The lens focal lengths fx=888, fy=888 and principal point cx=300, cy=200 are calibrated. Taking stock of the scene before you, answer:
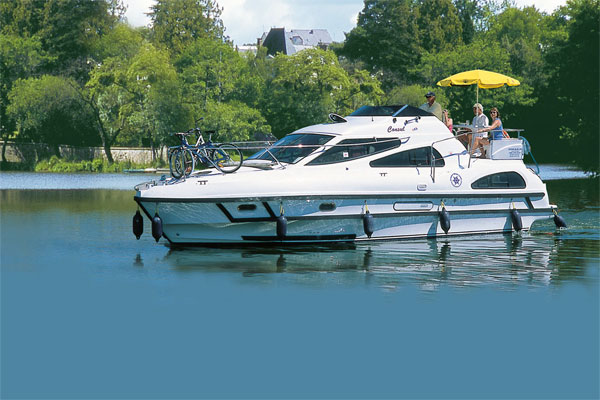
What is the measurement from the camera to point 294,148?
19438 millimetres

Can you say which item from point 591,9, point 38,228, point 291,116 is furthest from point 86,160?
point 38,228

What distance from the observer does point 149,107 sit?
6962cm

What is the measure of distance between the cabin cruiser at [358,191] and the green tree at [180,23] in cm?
7732

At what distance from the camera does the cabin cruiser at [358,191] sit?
18062 millimetres

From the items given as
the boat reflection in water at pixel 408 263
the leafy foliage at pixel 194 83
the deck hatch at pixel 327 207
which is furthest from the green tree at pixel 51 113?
Answer: the deck hatch at pixel 327 207

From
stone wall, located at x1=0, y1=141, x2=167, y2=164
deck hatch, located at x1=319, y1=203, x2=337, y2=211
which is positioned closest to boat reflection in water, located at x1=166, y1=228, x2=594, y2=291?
deck hatch, located at x1=319, y1=203, x2=337, y2=211

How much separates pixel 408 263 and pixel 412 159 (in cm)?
331

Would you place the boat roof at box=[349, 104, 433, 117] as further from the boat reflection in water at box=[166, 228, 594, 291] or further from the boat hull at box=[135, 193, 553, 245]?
the boat reflection in water at box=[166, 228, 594, 291]

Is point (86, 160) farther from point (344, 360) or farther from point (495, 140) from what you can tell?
point (344, 360)

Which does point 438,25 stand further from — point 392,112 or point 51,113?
point 392,112

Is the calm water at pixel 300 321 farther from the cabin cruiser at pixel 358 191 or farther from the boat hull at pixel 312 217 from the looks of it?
the cabin cruiser at pixel 358 191

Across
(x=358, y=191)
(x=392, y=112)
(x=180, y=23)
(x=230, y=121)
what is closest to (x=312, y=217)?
(x=358, y=191)

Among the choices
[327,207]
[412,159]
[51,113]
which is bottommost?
[327,207]

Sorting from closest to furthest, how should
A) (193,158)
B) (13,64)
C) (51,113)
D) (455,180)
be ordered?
(193,158)
(455,180)
(51,113)
(13,64)
